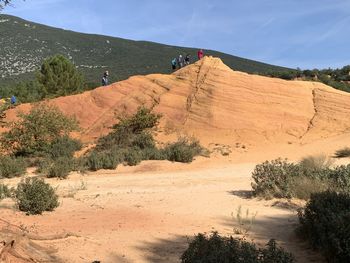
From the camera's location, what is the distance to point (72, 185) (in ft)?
45.5

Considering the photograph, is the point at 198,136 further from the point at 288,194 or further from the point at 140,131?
the point at 288,194

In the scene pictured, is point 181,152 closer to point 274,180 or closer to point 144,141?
point 144,141

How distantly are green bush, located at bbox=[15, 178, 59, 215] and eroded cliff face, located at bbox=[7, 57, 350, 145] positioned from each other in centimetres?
1375

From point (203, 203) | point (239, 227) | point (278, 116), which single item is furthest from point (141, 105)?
point (239, 227)

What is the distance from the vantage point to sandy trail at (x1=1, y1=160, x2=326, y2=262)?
6.78 m

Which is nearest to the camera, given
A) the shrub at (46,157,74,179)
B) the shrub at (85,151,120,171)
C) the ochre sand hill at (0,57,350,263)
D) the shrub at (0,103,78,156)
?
the ochre sand hill at (0,57,350,263)

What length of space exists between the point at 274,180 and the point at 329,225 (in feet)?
15.8

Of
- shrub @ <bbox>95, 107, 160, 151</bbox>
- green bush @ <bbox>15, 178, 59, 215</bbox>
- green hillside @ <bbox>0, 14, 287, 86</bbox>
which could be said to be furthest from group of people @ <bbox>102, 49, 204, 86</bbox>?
green hillside @ <bbox>0, 14, 287, 86</bbox>

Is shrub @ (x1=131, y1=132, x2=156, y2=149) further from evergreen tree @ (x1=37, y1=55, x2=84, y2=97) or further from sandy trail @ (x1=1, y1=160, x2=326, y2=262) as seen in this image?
evergreen tree @ (x1=37, y1=55, x2=84, y2=97)

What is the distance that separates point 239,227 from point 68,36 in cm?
10061

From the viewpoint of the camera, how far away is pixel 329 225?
630cm

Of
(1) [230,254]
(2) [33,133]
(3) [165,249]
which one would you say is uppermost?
(1) [230,254]

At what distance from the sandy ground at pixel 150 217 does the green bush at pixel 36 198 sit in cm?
20

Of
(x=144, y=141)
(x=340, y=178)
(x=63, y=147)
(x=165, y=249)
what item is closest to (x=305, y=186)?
(x=340, y=178)
